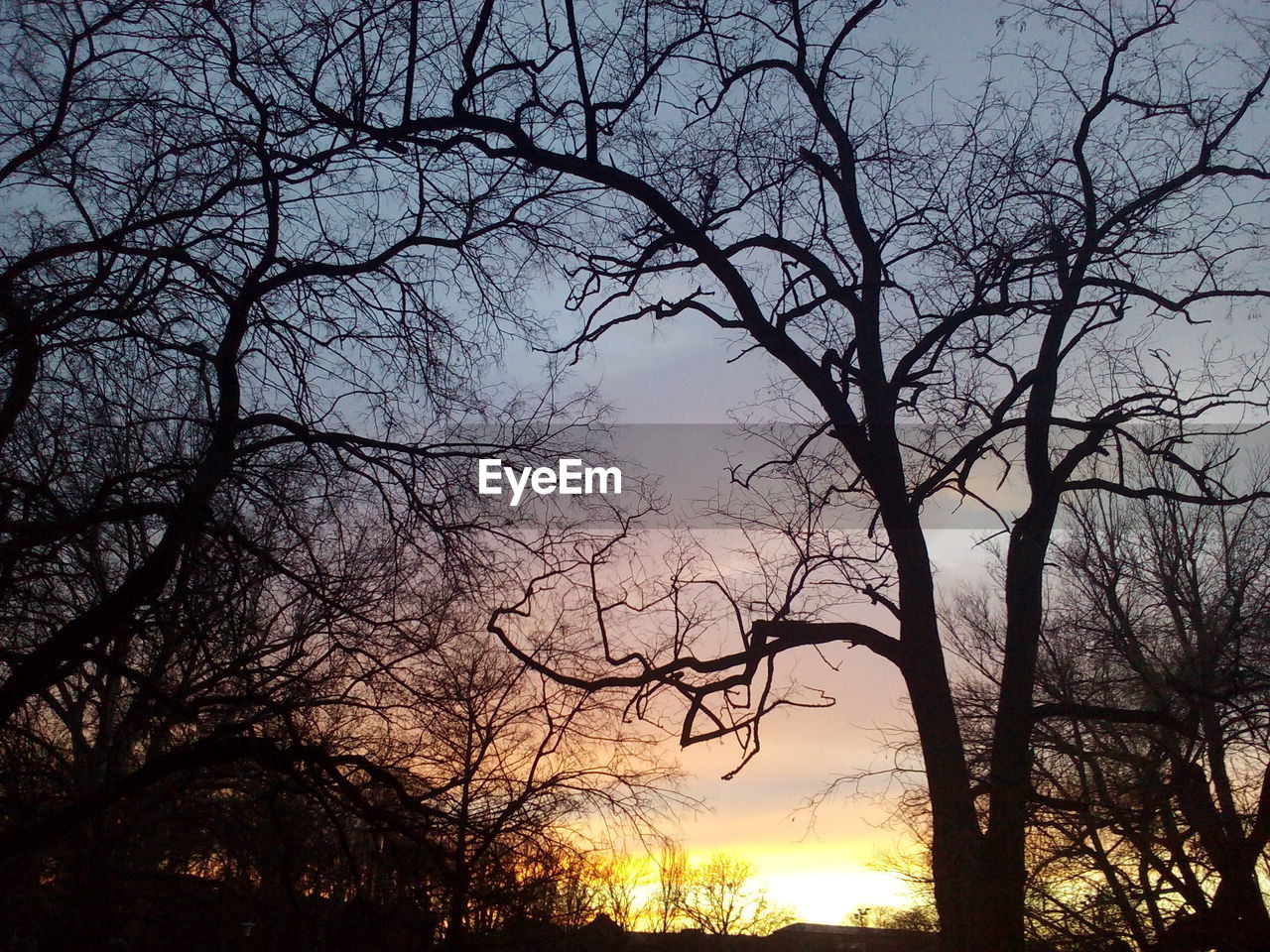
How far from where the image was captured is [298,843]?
9.83m

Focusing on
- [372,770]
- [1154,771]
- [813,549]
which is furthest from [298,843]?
[1154,771]

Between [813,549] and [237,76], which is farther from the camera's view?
[813,549]

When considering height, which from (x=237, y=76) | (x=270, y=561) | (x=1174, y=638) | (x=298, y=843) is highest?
(x=237, y=76)

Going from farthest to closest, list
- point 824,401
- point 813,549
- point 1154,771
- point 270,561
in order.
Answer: point 1154,771 → point 824,401 → point 813,549 → point 270,561

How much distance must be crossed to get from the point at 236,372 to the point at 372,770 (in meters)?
2.92

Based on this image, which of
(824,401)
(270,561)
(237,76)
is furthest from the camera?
(824,401)

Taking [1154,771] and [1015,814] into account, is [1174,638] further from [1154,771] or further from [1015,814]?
[1015,814]

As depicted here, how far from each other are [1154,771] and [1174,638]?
515cm

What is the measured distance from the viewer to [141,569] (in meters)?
6.98

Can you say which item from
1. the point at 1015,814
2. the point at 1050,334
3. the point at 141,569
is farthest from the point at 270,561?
the point at 1050,334

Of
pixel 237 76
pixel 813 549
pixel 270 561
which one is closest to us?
pixel 270 561

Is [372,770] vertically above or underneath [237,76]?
underneath

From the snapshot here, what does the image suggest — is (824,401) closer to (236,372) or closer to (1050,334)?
(1050,334)

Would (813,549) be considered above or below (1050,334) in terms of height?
below
